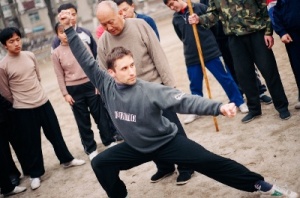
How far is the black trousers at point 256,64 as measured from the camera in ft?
14.4

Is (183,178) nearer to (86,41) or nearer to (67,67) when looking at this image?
(67,67)

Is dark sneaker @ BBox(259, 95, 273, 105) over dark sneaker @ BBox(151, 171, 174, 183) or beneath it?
over

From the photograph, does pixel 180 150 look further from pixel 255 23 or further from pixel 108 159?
pixel 255 23


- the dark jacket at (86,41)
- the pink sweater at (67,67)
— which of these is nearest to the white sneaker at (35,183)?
the pink sweater at (67,67)

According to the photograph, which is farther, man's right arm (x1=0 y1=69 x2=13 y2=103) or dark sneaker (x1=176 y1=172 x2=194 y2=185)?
man's right arm (x1=0 y1=69 x2=13 y2=103)

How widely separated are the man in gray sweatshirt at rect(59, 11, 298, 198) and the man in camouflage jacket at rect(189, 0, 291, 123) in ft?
6.26

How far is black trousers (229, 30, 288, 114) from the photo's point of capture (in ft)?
14.4

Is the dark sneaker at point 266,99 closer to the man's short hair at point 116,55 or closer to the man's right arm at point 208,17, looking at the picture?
the man's right arm at point 208,17

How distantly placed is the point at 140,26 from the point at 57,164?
9.74 ft

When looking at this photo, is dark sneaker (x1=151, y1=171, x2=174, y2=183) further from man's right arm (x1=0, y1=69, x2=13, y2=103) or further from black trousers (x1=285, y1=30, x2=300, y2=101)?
man's right arm (x1=0, y1=69, x2=13, y2=103)

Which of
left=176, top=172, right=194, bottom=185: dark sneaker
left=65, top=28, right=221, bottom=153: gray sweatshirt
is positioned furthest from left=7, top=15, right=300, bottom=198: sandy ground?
left=65, top=28, right=221, bottom=153: gray sweatshirt

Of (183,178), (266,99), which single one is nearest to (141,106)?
(183,178)

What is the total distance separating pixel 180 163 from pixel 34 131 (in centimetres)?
268

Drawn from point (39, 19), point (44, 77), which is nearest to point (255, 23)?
point (44, 77)
